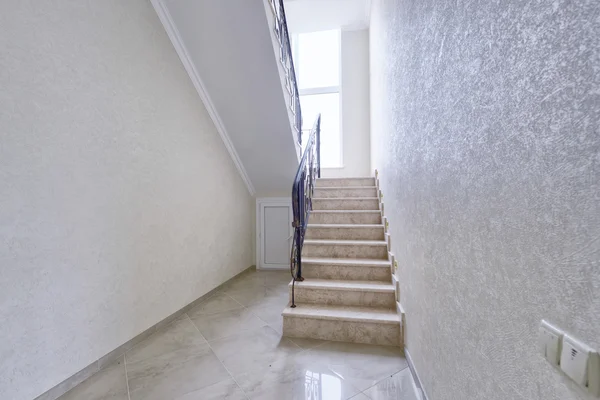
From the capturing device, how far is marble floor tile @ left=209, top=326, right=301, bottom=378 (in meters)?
1.99

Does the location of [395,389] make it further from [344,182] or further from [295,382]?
[344,182]

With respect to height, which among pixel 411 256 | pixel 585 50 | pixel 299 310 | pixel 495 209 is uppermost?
pixel 585 50

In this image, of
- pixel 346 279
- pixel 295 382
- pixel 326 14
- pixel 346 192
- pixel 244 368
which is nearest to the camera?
pixel 295 382

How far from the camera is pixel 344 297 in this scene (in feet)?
8.38

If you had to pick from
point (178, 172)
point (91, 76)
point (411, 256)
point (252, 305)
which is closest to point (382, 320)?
point (411, 256)

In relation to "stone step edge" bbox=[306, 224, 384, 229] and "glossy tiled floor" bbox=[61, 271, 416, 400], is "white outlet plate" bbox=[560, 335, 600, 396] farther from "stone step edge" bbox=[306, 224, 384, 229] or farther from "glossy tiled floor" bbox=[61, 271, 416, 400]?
"stone step edge" bbox=[306, 224, 384, 229]

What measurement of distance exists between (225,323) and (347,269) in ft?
4.25

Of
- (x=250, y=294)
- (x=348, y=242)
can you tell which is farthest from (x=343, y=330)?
(x=250, y=294)

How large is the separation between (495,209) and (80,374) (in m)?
2.45

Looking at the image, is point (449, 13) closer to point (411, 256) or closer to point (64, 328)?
point (411, 256)

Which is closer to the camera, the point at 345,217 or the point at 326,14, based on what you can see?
the point at 345,217

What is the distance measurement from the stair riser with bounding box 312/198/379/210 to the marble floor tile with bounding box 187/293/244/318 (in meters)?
1.58

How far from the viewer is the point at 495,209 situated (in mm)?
805

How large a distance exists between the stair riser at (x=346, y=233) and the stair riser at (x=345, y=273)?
1.79 feet
